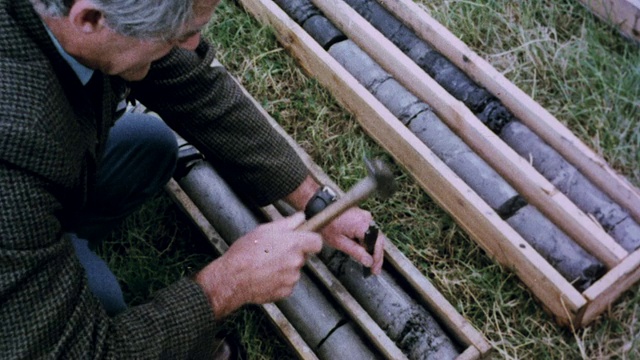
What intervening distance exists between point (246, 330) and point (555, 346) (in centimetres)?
143

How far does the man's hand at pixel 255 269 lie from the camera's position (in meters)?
2.42

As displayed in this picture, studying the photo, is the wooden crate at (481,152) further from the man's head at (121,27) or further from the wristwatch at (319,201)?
the man's head at (121,27)

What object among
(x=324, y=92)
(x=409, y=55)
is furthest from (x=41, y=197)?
(x=409, y=55)

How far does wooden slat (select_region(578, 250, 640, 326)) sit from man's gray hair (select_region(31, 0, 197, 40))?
6.78 ft

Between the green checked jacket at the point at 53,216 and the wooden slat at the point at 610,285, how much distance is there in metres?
1.65

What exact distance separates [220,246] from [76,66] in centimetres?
133

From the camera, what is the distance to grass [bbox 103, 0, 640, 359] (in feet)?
10.6

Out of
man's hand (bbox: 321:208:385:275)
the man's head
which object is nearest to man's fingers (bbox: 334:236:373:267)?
man's hand (bbox: 321:208:385:275)

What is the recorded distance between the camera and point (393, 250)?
10.2 ft

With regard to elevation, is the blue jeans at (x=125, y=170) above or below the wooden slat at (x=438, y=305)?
above

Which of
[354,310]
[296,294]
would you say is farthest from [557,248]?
[296,294]

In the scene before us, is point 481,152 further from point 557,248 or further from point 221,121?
point 221,121

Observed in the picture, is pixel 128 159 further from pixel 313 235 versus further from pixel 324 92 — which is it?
pixel 324 92

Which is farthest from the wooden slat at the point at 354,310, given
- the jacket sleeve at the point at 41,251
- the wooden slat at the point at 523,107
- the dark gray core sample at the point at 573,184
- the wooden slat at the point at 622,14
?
the wooden slat at the point at 622,14
